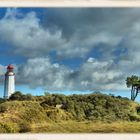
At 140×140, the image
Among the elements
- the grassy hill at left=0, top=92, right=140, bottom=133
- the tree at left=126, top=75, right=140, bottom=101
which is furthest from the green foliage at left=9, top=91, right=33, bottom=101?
the tree at left=126, top=75, right=140, bottom=101

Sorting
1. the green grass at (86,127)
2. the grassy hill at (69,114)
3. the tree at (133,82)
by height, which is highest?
the tree at (133,82)

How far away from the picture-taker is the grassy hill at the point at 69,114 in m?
5.88

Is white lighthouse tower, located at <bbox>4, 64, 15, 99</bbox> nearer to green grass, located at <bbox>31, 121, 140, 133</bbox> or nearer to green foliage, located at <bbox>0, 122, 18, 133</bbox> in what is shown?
green foliage, located at <bbox>0, 122, 18, 133</bbox>

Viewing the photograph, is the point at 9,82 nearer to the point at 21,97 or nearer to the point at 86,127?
the point at 21,97

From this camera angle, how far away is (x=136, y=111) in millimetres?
5938

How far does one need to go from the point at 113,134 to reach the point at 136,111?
0.29 metres

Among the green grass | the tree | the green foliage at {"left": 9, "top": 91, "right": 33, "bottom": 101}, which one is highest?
the tree

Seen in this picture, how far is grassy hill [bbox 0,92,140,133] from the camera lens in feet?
19.3

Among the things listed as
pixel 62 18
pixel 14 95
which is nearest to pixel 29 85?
pixel 14 95

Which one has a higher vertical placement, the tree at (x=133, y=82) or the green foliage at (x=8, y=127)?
the tree at (x=133, y=82)

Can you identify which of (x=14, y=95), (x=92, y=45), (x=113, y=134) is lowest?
(x=113, y=134)

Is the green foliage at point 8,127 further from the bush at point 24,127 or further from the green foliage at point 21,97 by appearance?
the green foliage at point 21,97

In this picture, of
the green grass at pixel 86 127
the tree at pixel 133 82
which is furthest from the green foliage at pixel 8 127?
the tree at pixel 133 82

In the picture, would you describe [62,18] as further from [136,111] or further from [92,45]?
[136,111]
